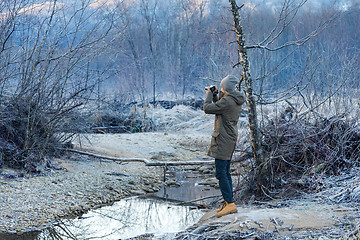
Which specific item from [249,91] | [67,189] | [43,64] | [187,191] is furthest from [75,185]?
[249,91]

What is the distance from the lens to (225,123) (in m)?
5.23

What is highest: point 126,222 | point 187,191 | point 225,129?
point 225,129

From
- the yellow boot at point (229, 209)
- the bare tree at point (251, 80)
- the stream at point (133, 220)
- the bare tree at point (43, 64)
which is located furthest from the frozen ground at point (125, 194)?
the bare tree at point (43, 64)

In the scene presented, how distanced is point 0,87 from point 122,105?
9.84m

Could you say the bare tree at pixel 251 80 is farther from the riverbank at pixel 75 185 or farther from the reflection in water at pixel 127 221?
the riverbank at pixel 75 185

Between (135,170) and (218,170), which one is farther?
(135,170)

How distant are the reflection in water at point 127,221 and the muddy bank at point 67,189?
1.00ft

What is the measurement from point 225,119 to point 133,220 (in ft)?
9.99

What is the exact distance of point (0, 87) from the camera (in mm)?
8516

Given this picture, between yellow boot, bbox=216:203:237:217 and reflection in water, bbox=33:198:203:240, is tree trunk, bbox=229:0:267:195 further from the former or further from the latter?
reflection in water, bbox=33:198:203:240

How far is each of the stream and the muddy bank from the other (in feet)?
0.84

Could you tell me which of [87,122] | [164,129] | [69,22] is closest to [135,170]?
[87,122]

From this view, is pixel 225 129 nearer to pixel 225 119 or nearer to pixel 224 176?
pixel 225 119

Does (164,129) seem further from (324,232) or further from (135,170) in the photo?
(324,232)
